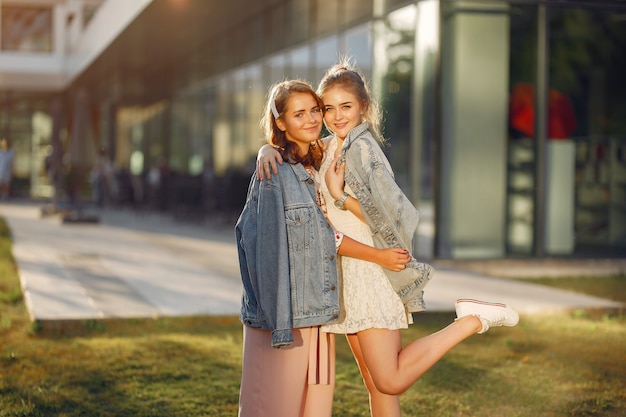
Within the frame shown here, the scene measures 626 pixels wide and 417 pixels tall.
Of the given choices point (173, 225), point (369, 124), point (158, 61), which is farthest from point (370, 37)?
point (158, 61)

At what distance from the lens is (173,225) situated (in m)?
19.3

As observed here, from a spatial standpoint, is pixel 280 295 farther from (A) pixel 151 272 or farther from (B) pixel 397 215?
(A) pixel 151 272

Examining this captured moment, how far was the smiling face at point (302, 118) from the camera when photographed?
11.6 feet

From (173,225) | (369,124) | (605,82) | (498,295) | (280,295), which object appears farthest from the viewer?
(173,225)

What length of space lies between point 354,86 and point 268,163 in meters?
0.49

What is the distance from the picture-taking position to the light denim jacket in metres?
3.59

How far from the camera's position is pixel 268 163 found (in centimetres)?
349

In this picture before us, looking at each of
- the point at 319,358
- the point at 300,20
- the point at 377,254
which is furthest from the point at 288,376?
the point at 300,20

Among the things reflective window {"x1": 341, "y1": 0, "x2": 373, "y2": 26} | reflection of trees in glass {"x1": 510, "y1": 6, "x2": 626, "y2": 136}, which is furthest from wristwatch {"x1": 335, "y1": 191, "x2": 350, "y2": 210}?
reflective window {"x1": 341, "y1": 0, "x2": 373, "y2": 26}

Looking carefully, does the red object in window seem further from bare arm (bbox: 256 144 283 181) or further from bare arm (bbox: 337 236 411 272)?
bare arm (bbox: 256 144 283 181)

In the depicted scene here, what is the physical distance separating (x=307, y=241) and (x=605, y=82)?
36.3 feet

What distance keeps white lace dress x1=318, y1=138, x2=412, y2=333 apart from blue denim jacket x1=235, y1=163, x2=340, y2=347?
128mm

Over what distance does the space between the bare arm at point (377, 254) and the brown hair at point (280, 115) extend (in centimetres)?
35

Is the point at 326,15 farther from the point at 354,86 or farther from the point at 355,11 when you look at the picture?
the point at 354,86
